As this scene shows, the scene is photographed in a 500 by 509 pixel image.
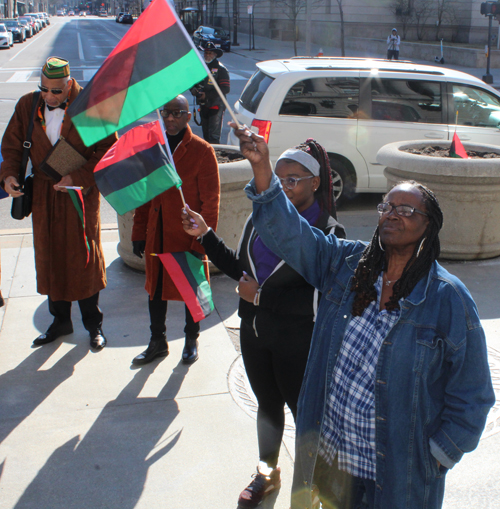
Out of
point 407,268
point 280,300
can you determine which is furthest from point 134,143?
point 407,268

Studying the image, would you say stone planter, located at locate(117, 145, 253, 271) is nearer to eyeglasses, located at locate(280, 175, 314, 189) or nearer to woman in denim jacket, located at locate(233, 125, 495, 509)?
eyeglasses, located at locate(280, 175, 314, 189)

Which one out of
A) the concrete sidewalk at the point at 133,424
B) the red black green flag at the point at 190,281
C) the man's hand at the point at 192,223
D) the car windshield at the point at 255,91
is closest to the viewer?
the man's hand at the point at 192,223

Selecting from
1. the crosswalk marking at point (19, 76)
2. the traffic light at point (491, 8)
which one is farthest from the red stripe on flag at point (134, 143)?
the crosswalk marking at point (19, 76)

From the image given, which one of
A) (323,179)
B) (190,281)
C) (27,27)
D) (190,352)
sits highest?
(27,27)

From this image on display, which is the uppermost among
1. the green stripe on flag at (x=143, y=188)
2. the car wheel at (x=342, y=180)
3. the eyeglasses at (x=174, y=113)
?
the eyeglasses at (x=174, y=113)

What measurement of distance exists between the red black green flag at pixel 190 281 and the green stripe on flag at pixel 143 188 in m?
0.53

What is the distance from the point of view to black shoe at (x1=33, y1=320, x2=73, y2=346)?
14.9 ft

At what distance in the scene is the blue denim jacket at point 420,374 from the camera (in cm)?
199

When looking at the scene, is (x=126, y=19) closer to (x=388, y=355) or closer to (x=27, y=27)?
(x=27, y=27)

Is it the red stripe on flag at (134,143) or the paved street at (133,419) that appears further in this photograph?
the red stripe on flag at (134,143)

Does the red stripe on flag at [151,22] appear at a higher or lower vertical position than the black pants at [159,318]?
higher

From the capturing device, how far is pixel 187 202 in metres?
4.05

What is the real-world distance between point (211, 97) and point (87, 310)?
22.2ft

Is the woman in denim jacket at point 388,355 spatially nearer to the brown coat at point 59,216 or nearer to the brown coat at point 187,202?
the brown coat at point 187,202
